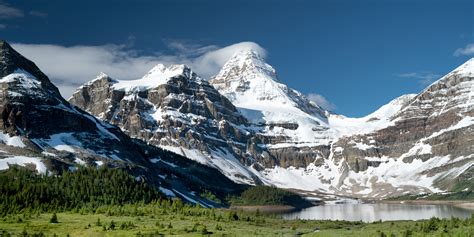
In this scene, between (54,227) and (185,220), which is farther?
(185,220)

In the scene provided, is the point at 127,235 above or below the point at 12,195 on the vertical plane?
below

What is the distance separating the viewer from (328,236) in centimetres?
11550

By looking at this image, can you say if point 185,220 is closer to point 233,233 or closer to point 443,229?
point 233,233

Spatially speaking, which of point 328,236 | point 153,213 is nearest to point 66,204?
point 153,213

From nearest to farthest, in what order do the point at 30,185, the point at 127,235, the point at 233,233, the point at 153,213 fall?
the point at 127,235, the point at 233,233, the point at 153,213, the point at 30,185

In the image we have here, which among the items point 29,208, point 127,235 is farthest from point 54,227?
point 29,208

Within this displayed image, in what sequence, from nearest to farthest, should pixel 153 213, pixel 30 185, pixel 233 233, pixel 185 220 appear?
1. pixel 233 233
2. pixel 185 220
3. pixel 153 213
4. pixel 30 185

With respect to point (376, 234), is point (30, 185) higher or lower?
higher

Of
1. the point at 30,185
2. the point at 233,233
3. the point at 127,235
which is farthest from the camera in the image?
the point at 30,185

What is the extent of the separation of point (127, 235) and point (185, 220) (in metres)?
37.9

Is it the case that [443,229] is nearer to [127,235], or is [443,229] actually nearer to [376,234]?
[376,234]

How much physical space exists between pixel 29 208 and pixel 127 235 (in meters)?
72.4

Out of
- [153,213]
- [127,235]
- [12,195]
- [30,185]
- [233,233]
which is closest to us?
[127,235]

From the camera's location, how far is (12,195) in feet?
605
